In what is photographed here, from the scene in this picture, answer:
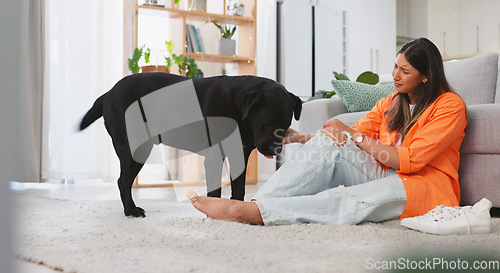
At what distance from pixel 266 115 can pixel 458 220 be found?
67 centimetres

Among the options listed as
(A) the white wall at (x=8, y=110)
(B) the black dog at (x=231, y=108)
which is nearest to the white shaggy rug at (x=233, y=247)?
(B) the black dog at (x=231, y=108)

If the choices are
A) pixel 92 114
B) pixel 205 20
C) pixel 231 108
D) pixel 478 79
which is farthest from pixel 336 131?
pixel 205 20

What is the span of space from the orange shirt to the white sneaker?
0.10m

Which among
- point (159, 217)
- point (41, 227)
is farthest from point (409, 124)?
point (41, 227)

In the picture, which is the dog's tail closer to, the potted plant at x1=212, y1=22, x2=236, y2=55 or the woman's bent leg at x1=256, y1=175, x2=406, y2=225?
the woman's bent leg at x1=256, y1=175, x2=406, y2=225

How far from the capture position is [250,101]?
5.18 ft

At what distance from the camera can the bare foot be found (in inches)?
55.1

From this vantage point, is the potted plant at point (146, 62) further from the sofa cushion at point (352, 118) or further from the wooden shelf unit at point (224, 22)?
the sofa cushion at point (352, 118)

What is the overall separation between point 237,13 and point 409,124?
2806mm

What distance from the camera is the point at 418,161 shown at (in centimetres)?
145

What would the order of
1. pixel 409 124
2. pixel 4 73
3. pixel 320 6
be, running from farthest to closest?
pixel 320 6
pixel 409 124
pixel 4 73

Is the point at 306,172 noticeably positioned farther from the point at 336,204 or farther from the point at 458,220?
the point at 458,220

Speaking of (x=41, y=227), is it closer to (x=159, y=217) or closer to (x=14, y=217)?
(x=159, y=217)

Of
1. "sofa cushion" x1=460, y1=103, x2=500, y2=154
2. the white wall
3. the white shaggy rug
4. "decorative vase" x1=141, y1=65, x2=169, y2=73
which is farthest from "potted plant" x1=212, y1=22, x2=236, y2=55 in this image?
the white wall
